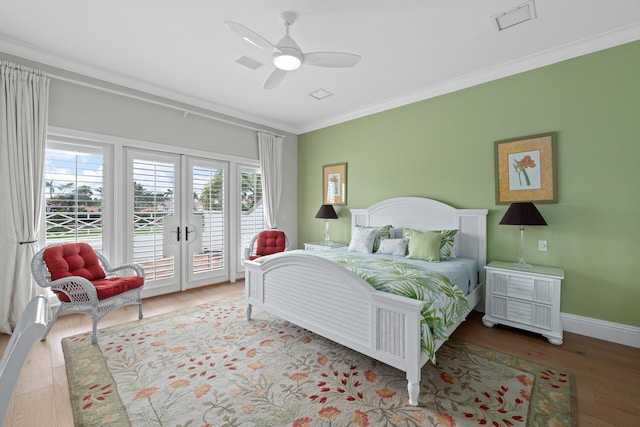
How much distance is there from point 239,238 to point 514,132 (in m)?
4.36

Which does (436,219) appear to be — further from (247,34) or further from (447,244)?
(247,34)

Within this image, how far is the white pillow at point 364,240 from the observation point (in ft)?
13.2

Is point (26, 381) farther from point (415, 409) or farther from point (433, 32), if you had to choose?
point (433, 32)

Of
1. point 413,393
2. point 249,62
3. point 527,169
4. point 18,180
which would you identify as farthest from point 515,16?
point 18,180

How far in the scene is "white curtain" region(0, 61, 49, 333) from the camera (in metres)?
3.01

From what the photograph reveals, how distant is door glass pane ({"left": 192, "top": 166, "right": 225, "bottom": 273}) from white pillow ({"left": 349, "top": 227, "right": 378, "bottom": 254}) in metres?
2.31

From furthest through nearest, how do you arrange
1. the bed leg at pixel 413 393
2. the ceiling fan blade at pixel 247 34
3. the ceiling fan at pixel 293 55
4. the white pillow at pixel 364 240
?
the white pillow at pixel 364 240 → the ceiling fan at pixel 293 55 → the ceiling fan blade at pixel 247 34 → the bed leg at pixel 413 393

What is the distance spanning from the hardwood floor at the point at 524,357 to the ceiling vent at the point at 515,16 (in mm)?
3047

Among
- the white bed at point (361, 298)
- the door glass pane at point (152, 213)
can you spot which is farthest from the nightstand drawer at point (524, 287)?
the door glass pane at point (152, 213)

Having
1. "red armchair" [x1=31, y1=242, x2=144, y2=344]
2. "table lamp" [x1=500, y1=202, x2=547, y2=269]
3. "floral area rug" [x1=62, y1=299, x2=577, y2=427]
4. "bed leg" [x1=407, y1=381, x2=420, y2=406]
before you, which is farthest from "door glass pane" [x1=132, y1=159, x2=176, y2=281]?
"table lamp" [x1=500, y1=202, x2=547, y2=269]

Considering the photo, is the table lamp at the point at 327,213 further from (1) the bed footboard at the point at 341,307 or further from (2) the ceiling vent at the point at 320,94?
(1) the bed footboard at the point at 341,307

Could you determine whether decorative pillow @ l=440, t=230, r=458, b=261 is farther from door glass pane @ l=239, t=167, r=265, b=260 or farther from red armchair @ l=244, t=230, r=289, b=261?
door glass pane @ l=239, t=167, r=265, b=260

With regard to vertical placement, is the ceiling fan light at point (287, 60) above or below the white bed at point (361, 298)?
above

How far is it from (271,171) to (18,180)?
3387mm
